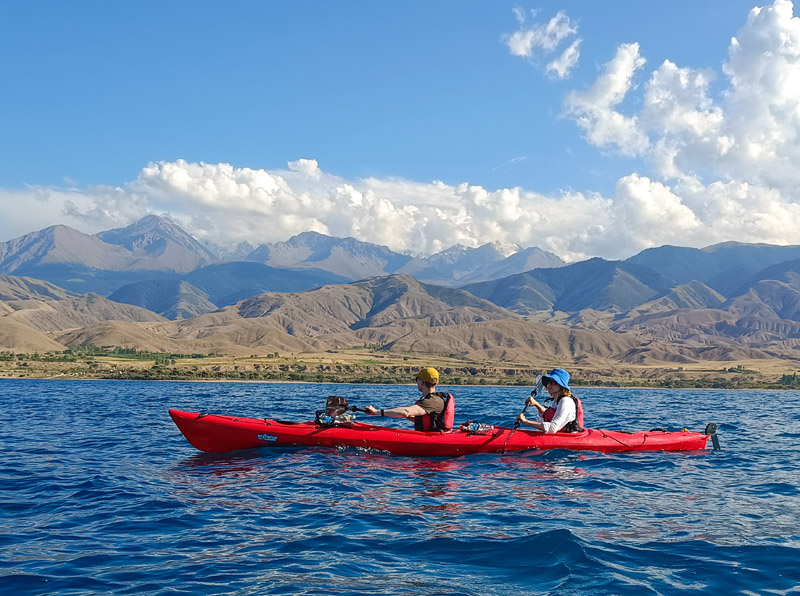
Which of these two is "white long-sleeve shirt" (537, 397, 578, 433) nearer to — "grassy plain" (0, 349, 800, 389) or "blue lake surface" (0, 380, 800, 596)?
"blue lake surface" (0, 380, 800, 596)

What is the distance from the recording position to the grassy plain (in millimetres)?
103750

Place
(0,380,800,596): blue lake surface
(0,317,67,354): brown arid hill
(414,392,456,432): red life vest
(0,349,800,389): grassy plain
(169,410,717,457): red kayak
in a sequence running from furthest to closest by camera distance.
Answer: (0,317,67,354): brown arid hill, (0,349,800,389): grassy plain, (414,392,456,432): red life vest, (169,410,717,457): red kayak, (0,380,800,596): blue lake surface

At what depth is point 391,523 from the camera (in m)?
12.3

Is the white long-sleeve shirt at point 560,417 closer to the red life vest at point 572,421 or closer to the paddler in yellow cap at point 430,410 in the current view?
the red life vest at point 572,421

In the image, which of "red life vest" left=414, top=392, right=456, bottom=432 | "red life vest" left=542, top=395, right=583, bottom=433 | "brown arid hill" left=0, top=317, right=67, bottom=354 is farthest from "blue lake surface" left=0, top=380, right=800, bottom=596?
"brown arid hill" left=0, top=317, right=67, bottom=354

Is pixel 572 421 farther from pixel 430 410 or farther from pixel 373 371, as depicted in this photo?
pixel 373 371

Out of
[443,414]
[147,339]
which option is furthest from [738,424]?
[147,339]

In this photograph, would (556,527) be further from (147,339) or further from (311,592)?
(147,339)

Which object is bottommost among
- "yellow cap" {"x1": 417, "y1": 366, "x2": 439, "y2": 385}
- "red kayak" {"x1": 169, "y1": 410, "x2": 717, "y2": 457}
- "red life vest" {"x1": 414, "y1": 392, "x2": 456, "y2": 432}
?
"red kayak" {"x1": 169, "y1": 410, "x2": 717, "y2": 457}

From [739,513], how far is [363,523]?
7.72 m

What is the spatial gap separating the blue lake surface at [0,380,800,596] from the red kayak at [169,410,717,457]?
1.31 ft

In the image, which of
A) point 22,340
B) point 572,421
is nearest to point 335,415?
point 572,421

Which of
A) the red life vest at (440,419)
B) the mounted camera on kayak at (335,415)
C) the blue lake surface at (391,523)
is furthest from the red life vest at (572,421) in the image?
the mounted camera on kayak at (335,415)

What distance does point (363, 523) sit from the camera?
40.3ft
